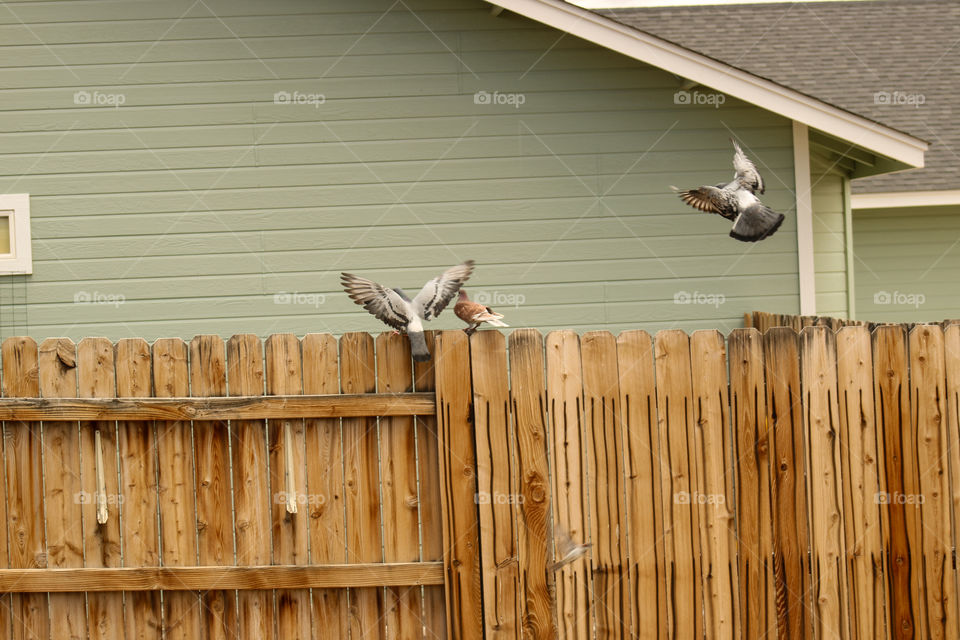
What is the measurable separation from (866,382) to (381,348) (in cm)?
216

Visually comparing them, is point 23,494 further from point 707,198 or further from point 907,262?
point 907,262

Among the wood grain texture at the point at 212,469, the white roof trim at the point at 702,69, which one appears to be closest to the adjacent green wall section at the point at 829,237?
the white roof trim at the point at 702,69

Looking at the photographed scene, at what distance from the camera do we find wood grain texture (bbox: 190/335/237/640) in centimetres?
427

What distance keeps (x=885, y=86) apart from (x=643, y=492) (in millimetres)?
11955

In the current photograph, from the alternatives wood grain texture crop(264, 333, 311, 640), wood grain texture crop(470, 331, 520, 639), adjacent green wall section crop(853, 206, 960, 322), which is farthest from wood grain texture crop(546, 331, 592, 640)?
adjacent green wall section crop(853, 206, 960, 322)

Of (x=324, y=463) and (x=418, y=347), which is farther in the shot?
(x=324, y=463)

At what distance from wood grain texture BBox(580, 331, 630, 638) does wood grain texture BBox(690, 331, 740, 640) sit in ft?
1.13

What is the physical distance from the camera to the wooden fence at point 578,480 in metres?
4.16

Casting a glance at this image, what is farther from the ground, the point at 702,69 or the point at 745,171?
the point at 702,69

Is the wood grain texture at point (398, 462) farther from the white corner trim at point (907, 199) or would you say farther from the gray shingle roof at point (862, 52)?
the gray shingle roof at point (862, 52)

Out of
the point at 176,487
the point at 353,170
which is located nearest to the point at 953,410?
the point at 176,487

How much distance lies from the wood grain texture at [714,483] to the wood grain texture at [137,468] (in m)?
2.46

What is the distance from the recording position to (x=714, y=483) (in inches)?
164

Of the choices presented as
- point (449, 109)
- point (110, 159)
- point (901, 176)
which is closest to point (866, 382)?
point (449, 109)
